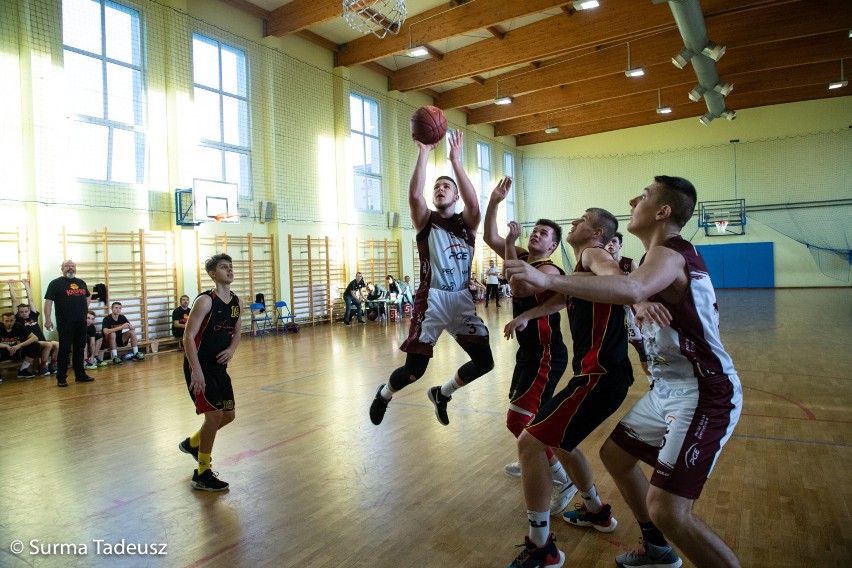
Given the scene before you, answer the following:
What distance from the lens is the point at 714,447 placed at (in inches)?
81.7

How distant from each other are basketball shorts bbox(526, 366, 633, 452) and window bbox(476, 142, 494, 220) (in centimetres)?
2053

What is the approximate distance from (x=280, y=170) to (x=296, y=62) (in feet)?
9.53

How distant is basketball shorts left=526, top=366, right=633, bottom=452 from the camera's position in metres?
2.46

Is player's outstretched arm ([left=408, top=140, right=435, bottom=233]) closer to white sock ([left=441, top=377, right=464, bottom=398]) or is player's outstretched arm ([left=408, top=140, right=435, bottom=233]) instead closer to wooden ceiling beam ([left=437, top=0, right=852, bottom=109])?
white sock ([left=441, top=377, right=464, bottom=398])

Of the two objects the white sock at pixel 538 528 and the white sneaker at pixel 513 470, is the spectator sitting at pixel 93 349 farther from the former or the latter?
the white sock at pixel 538 528

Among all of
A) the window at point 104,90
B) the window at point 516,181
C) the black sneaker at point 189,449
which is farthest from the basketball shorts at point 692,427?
the window at point 516,181

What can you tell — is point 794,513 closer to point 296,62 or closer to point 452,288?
point 452,288

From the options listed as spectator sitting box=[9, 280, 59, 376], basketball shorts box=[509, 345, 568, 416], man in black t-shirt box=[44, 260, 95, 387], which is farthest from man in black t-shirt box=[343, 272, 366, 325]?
basketball shorts box=[509, 345, 568, 416]

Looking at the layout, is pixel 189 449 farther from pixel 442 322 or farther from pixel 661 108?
pixel 661 108

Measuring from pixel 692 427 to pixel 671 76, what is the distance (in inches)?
707

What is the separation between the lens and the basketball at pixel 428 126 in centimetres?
370

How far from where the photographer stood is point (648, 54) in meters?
15.3

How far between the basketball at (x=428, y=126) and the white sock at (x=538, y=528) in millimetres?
2313

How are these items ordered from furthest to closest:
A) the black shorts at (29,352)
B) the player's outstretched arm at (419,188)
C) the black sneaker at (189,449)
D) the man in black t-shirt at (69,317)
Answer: the black shorts at (29,352) < the man in black t-shirt at (69,317) < the black sneaker at (189,449) < the player's outstretched arm at (419,188)
